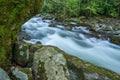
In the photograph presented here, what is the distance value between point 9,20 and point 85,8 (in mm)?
22217

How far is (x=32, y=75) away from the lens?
15.2ft

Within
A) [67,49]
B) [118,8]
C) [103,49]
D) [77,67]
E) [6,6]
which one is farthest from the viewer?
→ [118,8]

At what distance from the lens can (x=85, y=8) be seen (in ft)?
85.6

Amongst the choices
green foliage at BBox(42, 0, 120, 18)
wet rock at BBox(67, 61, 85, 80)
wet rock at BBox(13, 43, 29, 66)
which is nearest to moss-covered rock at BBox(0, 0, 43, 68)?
wet rock at BBox(13, 43, 29, 66)

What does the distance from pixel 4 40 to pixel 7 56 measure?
1.23ft

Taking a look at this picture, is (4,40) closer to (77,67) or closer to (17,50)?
(17,50)

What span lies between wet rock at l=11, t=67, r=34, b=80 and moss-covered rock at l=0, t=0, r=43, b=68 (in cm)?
22

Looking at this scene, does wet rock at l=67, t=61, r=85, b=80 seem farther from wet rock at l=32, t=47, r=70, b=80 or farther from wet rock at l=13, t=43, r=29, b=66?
wet rock at l=13, t=43, r=29, b=66

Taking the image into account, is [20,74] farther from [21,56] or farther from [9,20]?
[9,20]

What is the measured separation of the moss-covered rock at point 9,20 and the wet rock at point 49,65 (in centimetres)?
62

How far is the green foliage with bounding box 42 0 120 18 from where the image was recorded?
26084 millimetres

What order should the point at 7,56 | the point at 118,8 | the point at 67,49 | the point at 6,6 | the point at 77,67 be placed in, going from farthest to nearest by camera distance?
the point at 118,8 < the point at 67,49 < the point at 77,67 < the point at 7,56 < the point at 6,6

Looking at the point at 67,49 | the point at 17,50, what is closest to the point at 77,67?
the point at 17,50

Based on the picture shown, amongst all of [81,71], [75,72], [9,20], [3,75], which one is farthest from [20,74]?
[81,71]
